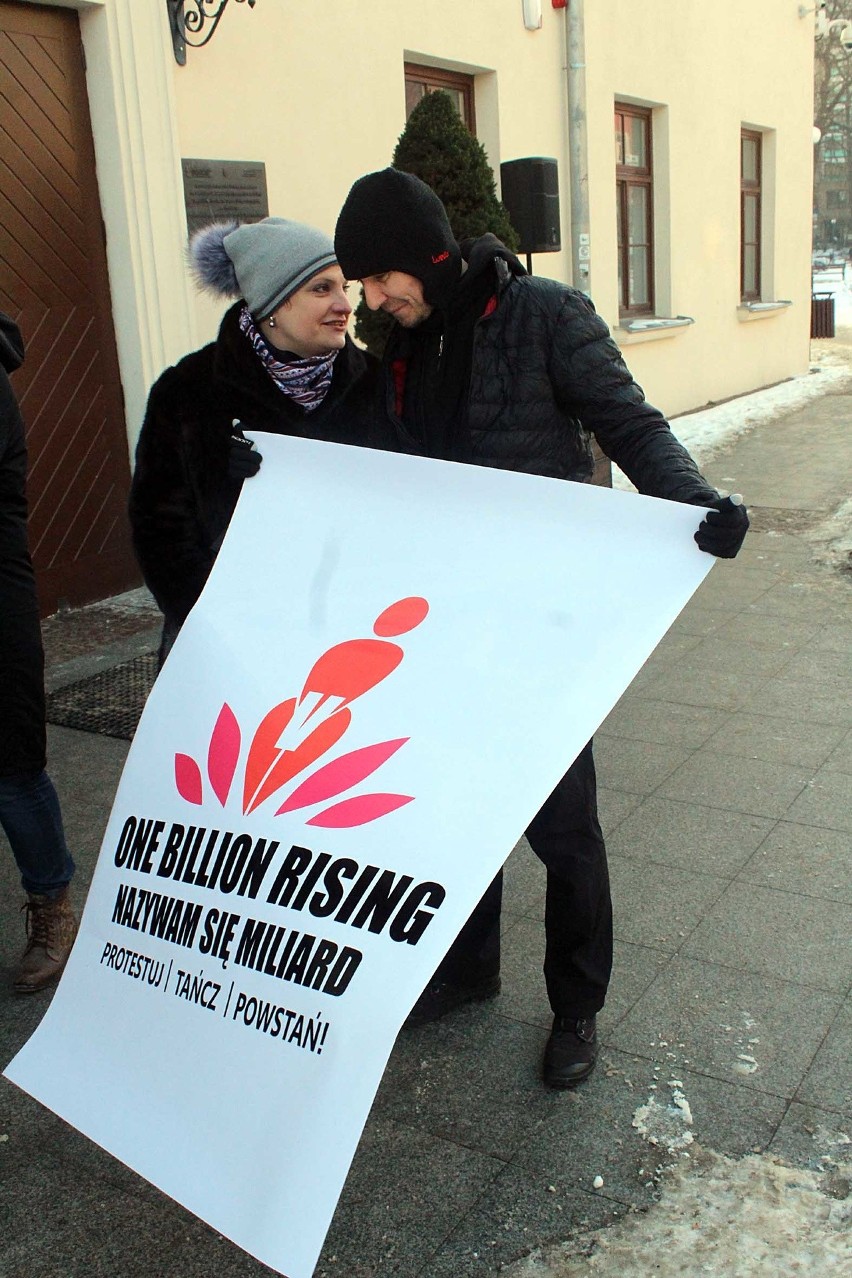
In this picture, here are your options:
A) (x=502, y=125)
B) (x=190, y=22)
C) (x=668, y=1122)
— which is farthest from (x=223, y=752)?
(x=502, y=125)

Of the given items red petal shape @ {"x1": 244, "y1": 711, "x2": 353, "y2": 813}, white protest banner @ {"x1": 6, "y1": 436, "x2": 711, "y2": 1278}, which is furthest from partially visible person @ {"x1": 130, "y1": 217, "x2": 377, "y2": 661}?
red petal shape @ {"x1": 244, "y1": 711, "x2": 353, "y2": 813}

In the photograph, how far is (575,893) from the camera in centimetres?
256

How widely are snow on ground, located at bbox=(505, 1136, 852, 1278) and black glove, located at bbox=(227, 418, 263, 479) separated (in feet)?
4.95

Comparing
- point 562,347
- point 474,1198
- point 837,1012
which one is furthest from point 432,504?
point 837,1012

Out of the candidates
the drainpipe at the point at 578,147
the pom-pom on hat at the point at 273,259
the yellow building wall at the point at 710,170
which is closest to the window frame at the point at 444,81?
the drainpipe at the point at 578,147

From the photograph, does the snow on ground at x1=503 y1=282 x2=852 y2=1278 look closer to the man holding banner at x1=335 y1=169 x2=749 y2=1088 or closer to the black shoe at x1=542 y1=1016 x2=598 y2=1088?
the black shoe at x1=542 y1=1016 x2=598 y2=1088

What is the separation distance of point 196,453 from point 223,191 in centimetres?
454

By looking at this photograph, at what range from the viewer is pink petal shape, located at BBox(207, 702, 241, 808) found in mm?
2150

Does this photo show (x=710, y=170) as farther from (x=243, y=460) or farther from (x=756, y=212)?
(x=243, y=460)

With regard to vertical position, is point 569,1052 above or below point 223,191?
below

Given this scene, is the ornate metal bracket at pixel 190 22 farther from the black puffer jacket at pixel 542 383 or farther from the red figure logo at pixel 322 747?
the red figure logo at pixel 322 747

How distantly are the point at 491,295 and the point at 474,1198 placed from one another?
170cm

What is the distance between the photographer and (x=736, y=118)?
1362 centimetres

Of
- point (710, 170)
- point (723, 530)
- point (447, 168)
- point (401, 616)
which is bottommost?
point (401, 616)
